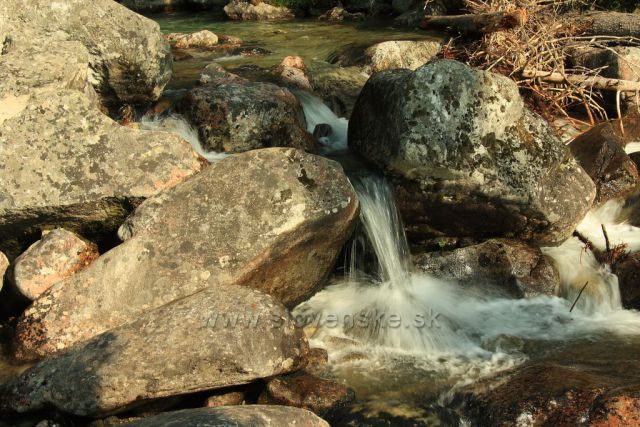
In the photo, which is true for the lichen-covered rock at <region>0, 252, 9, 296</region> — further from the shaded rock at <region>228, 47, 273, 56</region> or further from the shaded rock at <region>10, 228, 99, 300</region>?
the shaded rock at <region>228, 47, 273, 56</region>

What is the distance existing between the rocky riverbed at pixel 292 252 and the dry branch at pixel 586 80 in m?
1.60

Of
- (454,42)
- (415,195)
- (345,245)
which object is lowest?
(345,245)

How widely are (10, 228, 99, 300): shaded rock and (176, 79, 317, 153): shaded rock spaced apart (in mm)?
2238

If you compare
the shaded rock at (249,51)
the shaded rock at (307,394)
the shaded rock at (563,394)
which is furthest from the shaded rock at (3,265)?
the shaded rock at (249,51)

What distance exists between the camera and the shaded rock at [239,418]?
3.15 m

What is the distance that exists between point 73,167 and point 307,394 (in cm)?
274

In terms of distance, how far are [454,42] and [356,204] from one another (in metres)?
7.07

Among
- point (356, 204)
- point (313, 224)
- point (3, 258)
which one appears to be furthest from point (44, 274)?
point (356, 204)

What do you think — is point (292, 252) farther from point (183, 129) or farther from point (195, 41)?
point (195, 41)

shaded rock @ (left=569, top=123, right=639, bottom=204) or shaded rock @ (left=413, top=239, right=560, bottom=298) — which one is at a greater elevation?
shaded rock @ (left=569, top=123, right=639, bottom=204)

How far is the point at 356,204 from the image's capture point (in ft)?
17.0

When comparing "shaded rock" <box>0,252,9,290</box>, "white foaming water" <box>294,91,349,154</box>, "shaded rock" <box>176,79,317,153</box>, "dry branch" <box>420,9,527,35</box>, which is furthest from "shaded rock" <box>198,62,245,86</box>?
"shaded rock" <box>0,252,9,290</box>

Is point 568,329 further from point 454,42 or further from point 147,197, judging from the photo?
point 454,42

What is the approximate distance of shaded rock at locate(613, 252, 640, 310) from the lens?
542 centimetres
